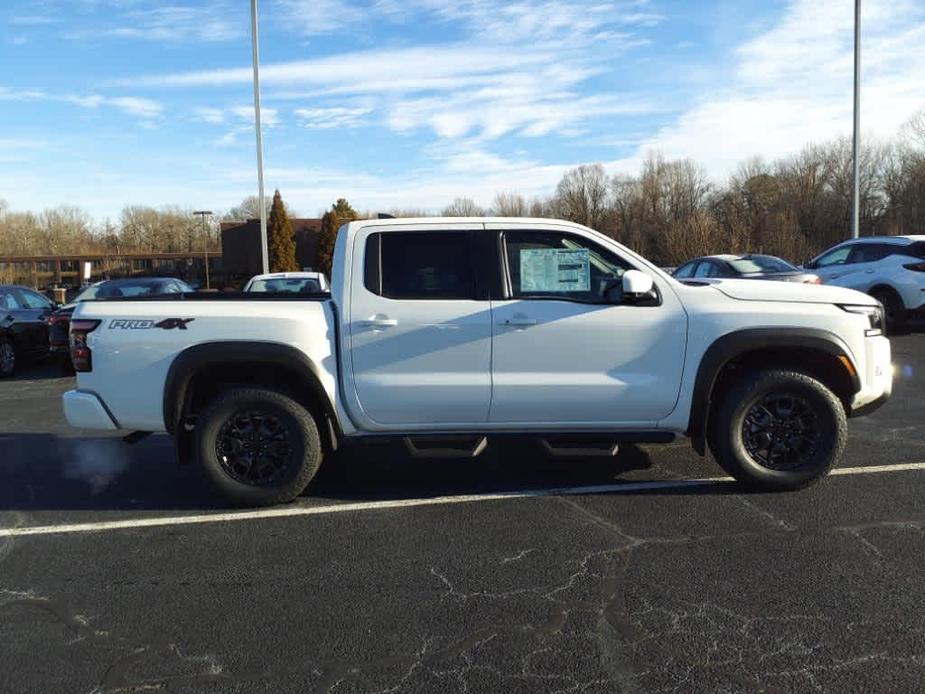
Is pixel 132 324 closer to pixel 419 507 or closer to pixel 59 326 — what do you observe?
pixel 419 507

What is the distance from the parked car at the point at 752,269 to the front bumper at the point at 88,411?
1030 centimetres

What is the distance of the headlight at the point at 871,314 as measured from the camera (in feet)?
16.7

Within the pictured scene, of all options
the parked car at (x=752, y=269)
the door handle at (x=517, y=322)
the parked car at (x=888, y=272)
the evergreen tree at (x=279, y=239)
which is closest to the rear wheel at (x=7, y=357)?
the door handle at (x=517, y=322)

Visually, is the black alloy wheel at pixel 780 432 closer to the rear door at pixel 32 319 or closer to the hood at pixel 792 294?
the hood at pixel 792 294

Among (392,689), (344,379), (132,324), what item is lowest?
(392,689)

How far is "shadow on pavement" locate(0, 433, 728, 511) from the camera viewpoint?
541 centimetres

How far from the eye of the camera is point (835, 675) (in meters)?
2.93

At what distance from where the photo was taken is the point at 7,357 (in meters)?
12.0

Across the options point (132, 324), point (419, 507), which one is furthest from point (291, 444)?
point (132, 324)

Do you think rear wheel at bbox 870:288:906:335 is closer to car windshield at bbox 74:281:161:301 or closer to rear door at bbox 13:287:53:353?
car windshield at bbox 74:281:161:301

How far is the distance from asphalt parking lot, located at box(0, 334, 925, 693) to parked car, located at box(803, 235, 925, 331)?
29.4ft

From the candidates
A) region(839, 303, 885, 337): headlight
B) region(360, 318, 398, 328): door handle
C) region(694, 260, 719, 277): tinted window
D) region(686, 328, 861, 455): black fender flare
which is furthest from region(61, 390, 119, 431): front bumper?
region(694, 260, 719, 277): tinted window

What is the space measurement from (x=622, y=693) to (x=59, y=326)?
10.8 m

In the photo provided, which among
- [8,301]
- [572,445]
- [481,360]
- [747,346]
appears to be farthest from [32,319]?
[747,346]
